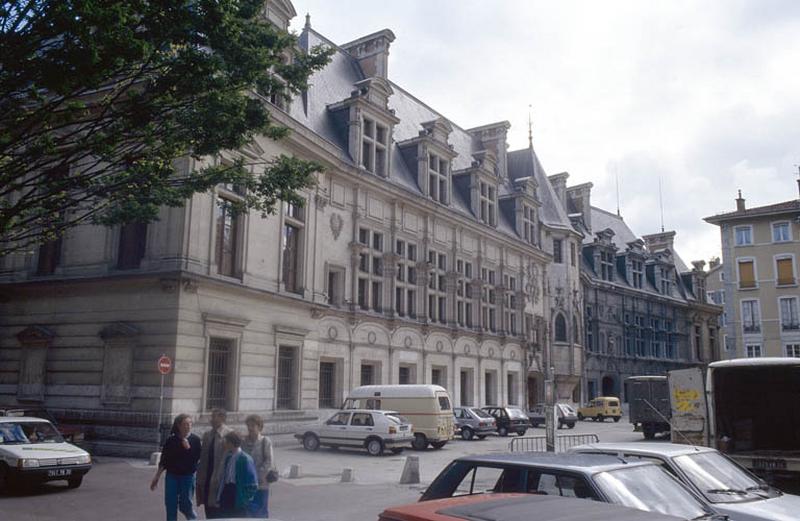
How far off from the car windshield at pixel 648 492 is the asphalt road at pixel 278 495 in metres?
6.25

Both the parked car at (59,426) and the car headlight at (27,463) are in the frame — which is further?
the parked car at (59,426)

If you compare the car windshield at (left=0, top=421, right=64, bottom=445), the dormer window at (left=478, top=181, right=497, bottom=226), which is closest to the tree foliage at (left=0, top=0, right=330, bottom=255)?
the car windshield at (left=0, top=421, right=64, bottom=445)

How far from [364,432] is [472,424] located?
836 cm

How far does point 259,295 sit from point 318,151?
6481mm

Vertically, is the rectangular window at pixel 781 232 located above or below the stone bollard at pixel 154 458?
above

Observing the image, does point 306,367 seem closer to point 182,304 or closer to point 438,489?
point 182,304

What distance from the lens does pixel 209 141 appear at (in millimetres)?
11367

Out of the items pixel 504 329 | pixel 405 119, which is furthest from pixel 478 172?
pixel 504 329

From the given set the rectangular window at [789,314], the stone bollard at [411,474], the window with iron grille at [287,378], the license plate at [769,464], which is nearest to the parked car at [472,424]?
the window with iron grille at [287,378]

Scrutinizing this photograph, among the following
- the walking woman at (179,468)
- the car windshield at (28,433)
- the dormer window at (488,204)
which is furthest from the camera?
the dormer window at (488,204)

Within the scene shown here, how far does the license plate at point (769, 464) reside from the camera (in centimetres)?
1241

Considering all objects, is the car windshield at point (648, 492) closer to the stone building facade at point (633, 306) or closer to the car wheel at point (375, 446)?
the car wheel at point (375, 446)

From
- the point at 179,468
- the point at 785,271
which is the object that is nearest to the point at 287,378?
the point at 179,468

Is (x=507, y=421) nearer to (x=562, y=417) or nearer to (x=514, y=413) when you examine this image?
(x=514, y=413)
